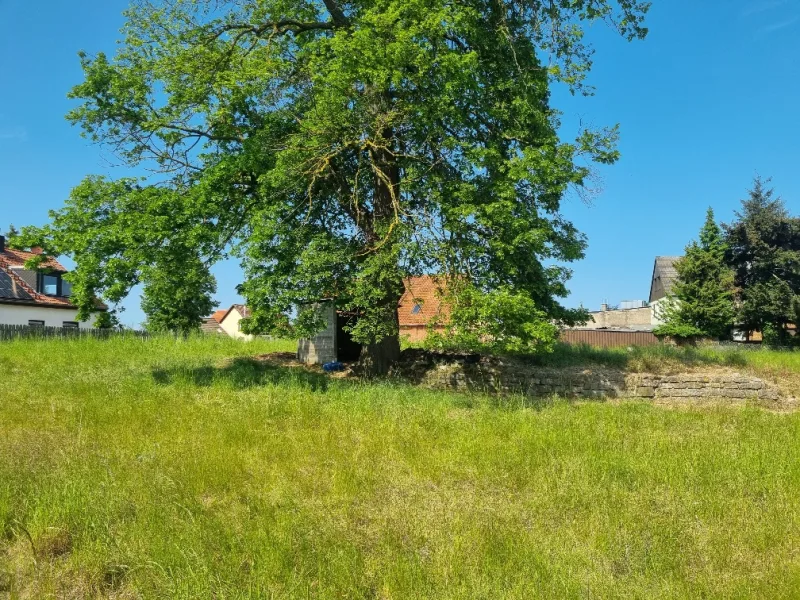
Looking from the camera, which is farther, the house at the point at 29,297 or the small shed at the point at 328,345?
the house at the point at 29,297

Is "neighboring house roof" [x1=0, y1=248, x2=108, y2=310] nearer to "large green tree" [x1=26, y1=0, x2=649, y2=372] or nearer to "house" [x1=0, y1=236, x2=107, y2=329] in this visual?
"house" [x1=0, y1=236, x2=107, y2=329]

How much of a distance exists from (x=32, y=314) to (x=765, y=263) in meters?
42.0

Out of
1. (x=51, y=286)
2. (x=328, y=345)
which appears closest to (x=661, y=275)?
(x=328, y=345)

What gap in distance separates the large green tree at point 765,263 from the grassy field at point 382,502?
25.3m

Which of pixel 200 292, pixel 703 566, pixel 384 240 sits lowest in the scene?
pixel 703 566

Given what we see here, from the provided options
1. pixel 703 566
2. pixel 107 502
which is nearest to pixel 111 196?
pixel 107 502

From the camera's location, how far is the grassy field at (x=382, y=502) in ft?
14.1

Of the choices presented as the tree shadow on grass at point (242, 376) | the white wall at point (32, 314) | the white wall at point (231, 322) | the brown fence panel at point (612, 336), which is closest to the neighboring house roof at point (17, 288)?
the white wall at point (32, 314)

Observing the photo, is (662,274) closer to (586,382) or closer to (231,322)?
(586,382)

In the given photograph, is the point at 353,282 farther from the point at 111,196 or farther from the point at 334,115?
the point at 111,196

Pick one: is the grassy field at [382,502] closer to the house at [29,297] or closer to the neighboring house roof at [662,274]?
the house at [29,297]

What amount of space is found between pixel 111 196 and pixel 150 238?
1.98 meters

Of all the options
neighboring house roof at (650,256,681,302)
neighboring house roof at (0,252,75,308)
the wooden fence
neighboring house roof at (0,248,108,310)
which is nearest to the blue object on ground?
the wooden fence

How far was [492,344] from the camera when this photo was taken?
11.6 meters
